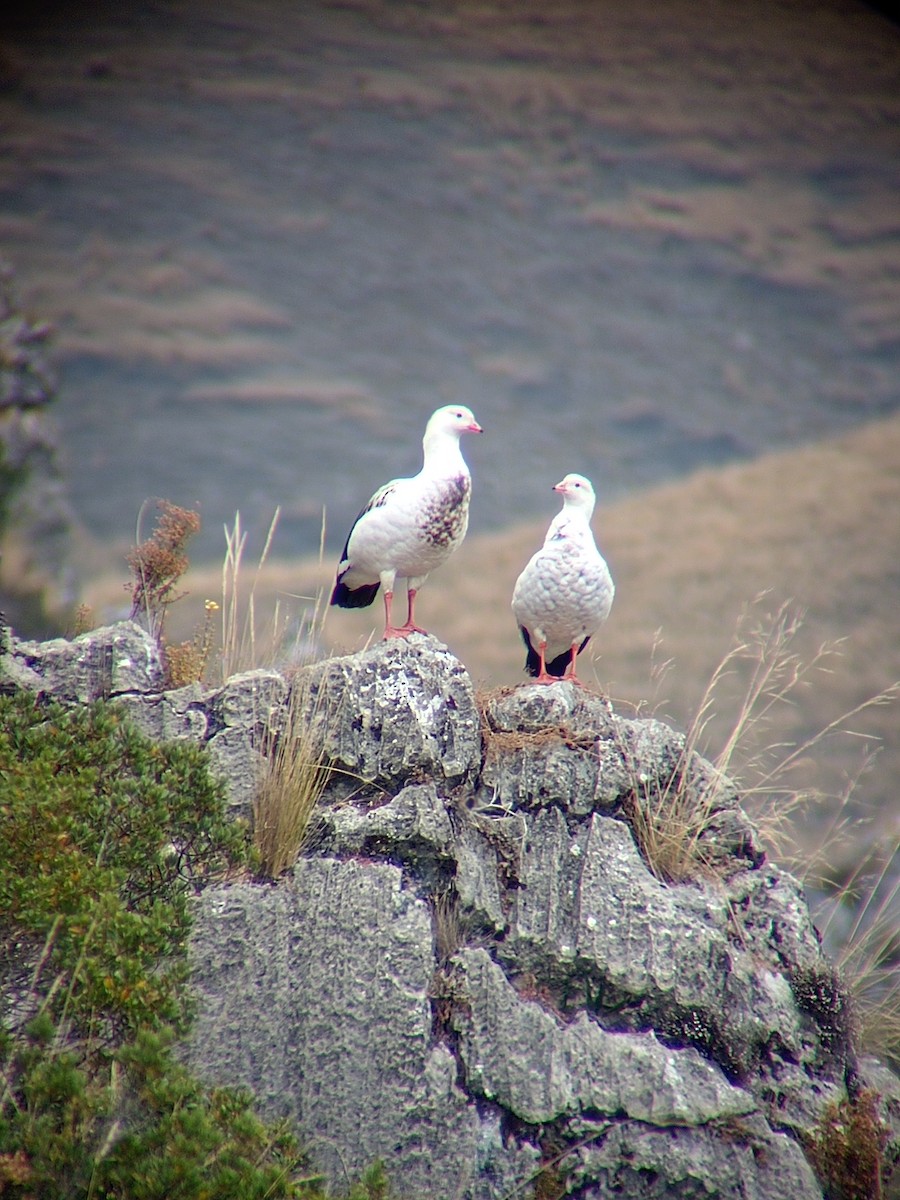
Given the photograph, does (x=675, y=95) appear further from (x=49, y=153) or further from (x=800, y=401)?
(x=49, y=153)

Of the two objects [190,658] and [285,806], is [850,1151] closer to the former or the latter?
[285,806]

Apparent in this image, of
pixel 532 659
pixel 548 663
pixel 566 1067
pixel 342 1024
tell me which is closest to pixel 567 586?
pixel 532 659

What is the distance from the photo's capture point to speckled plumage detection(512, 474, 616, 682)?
5.61m

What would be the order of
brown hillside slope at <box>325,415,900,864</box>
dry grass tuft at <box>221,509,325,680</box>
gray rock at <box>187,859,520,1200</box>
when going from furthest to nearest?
brown hillside slope at <box>325,415,900,864</box>
dry grass tuft at <box>221,509,325,680</box>
gray rock at <box>187,859,520,1200</box>

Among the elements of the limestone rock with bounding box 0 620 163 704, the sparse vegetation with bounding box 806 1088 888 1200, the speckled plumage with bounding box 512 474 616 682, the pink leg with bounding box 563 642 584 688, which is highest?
the speckled plumage with bounding box 512 474 616 682

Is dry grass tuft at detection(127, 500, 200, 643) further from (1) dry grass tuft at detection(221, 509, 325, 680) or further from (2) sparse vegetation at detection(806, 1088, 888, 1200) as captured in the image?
(2) sparse vegetation at detection(806, 1088, 888, 1200)

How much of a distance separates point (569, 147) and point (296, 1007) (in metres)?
60.3

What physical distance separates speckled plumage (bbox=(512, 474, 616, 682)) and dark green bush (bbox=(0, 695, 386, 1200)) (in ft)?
6.96

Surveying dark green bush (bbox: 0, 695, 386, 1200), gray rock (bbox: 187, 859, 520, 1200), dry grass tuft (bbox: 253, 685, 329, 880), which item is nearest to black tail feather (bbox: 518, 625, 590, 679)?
dry grass tuft (bbox: 253, 685, 329, 880)

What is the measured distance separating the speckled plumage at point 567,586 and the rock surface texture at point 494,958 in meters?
0.54

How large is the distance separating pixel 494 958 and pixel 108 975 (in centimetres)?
161

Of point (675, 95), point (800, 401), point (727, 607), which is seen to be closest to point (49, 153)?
point (675, 95)

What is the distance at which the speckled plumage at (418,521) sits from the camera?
5.58 metres

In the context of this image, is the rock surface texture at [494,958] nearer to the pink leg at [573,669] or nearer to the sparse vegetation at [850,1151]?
the sparse vegetation at [850,1151]
